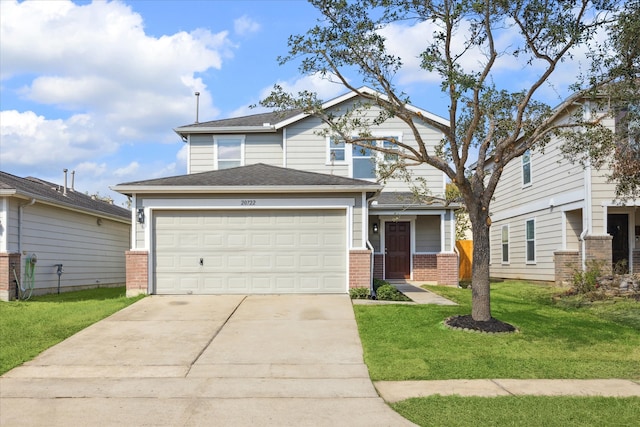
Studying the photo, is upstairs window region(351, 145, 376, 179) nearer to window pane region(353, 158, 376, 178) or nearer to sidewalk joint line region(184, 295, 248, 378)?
window pane region(353, 158, 376, 178)

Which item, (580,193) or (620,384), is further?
(580,193)

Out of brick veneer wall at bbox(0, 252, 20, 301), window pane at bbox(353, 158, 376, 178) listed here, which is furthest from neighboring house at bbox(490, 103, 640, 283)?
brick veneer wall at bbox(0, 252, 20, 301)

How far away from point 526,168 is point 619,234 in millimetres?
4385

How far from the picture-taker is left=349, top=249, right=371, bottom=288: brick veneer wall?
14.9 m

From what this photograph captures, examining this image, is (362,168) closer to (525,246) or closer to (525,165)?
(525,165)

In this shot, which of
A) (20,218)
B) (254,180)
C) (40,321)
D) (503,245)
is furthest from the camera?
(503,245)

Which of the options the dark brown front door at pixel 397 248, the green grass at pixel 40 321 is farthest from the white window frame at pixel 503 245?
the green grass at pixel 40 321

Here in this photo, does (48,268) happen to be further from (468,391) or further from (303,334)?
(468,391)

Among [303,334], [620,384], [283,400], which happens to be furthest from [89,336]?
[620,384]

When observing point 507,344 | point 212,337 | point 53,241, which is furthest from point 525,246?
point 53,241

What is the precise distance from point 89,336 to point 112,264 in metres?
11.7

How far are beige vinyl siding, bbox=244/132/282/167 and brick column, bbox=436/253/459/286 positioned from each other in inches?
250

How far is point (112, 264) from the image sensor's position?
21922 millimetres

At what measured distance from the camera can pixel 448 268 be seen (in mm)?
19344
